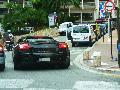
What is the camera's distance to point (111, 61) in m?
21.7

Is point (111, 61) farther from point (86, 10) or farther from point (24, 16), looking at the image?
point (86, 10)

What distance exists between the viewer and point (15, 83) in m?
14.5

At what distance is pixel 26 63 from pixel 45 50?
806mm

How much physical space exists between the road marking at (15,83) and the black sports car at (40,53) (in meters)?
3.38

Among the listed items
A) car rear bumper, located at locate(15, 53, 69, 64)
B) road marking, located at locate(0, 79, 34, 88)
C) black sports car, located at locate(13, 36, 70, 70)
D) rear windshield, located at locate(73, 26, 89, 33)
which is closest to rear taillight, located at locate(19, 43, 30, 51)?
black sports car, located at locate(13, 36, 70, 70)

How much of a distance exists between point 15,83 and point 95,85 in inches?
86.1

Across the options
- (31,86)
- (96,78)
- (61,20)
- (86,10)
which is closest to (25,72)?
(96,78)

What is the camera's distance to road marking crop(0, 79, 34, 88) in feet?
45.3

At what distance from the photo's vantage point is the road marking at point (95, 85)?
44.1 feet

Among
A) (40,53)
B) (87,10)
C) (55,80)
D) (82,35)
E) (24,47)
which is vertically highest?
(24,47)

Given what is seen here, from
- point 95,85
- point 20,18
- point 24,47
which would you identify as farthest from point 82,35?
point 20,18

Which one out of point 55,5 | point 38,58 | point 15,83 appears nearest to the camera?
point 15,83

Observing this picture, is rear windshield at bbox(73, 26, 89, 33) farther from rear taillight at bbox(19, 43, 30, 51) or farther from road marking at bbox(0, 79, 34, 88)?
road marking at bbox(0, 79, 34, 88)

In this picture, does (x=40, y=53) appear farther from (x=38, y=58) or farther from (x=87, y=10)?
(x=87, y=10)
